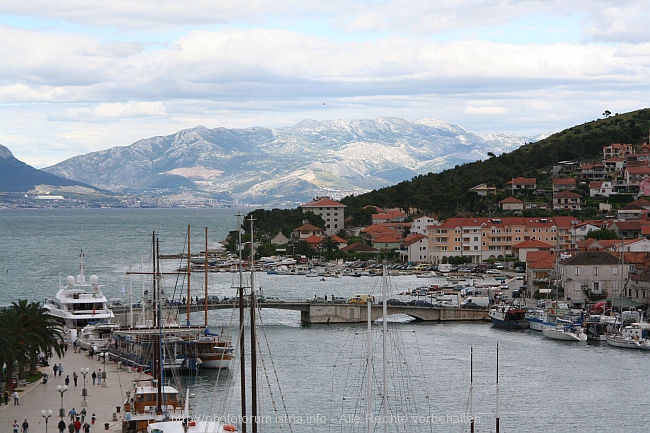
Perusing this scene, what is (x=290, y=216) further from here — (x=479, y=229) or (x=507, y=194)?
(x=479, y=229)

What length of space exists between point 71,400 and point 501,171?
5042 inches

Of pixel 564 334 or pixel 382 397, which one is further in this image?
pixel 564 334

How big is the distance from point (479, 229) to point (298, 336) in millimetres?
61711

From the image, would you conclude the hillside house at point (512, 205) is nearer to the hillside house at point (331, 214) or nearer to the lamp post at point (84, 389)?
the hillside house at point (331, 214)

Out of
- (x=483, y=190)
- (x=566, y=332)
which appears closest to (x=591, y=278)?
(x=566, y=332)

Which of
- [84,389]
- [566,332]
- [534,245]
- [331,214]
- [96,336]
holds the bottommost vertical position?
[84,389]

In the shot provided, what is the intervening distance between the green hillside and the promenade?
102 m

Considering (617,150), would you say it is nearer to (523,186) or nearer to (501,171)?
(501,171)

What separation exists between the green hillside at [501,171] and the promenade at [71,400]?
102 m

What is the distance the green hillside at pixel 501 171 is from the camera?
524 ft

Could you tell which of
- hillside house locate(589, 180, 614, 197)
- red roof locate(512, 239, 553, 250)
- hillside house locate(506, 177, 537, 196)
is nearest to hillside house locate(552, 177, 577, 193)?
hillside house locate(589, 180, 614, 197)

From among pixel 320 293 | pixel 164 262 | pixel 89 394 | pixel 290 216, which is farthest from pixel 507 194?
pixel 89 394

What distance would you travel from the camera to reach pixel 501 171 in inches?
6698

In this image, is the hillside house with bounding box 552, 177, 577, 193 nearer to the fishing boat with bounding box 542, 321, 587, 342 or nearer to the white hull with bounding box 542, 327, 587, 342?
the fishing boat with bounding box 542, 321, 587, 342
